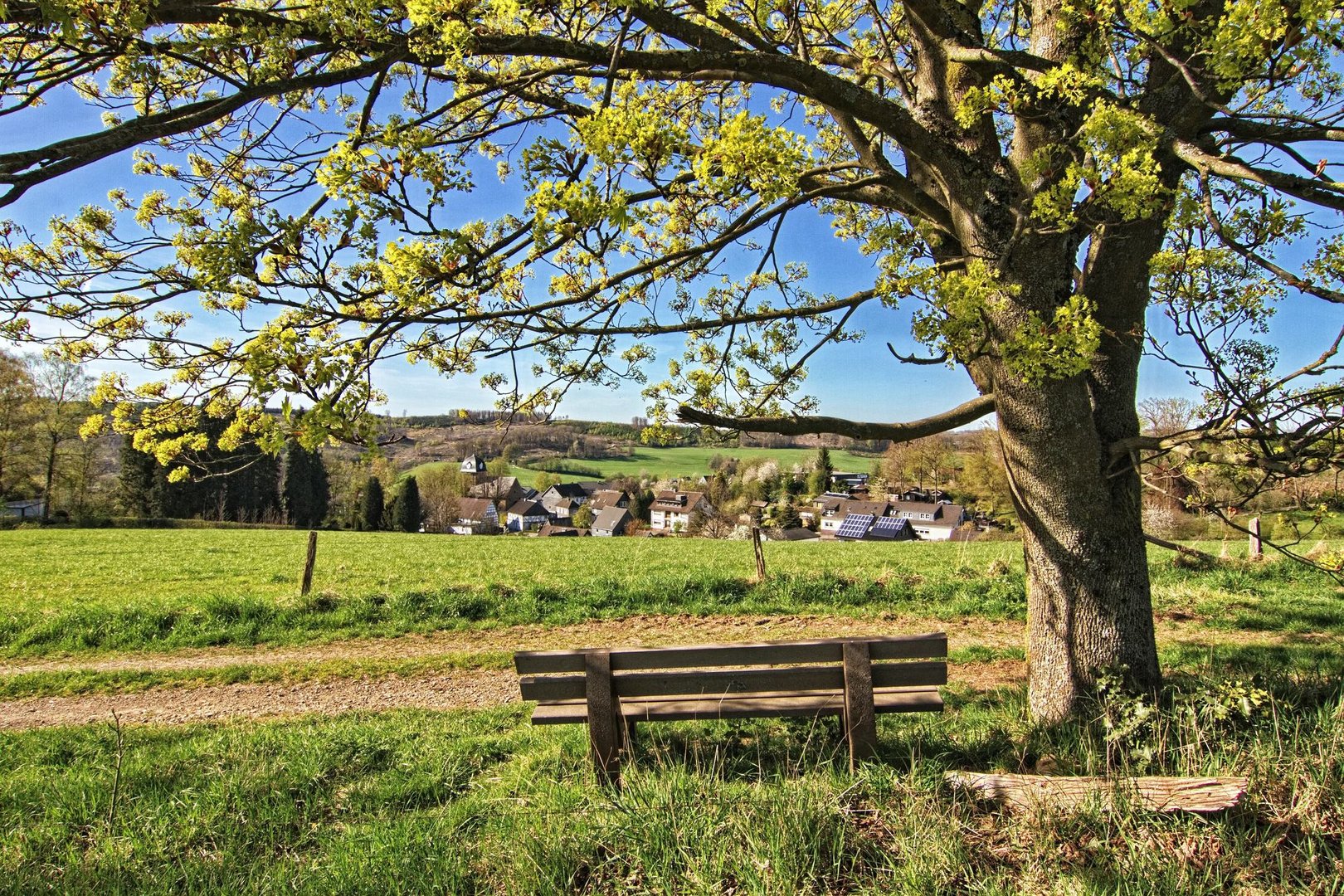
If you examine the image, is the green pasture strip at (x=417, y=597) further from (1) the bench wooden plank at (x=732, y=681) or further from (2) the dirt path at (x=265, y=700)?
(1) the bench wooden plank at (x=732, y=681)

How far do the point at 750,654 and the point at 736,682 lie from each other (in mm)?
194

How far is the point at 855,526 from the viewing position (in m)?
47.4

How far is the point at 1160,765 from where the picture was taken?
3963mm

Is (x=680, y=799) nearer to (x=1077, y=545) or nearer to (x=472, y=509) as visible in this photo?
(x=1077, y=545)

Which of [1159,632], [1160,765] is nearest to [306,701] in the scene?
[1160,765]

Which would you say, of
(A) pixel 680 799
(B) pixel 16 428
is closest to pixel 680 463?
(B) pixel 16 428

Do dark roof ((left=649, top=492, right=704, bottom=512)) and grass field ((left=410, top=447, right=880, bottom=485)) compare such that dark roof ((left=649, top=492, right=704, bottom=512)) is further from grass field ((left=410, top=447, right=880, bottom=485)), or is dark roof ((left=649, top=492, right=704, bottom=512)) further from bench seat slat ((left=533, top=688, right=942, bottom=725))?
bench seat slat ((left=533, top=688, right=942, bottom=725))

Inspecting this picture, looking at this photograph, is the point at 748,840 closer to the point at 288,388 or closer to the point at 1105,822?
the point at 1105,822

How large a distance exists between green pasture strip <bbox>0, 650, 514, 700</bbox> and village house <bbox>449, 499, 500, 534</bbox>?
55322 millimetres

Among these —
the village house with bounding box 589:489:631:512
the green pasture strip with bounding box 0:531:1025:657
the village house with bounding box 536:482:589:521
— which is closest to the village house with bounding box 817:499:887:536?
the village house with bounding box 589:489:631:512

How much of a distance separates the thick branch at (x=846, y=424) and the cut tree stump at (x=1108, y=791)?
2.50 meters

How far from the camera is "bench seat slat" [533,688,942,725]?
4359 millimetres

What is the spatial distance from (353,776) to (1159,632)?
939cm

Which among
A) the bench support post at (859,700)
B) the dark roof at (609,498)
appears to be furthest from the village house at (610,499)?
the bench support post at (859,700)
